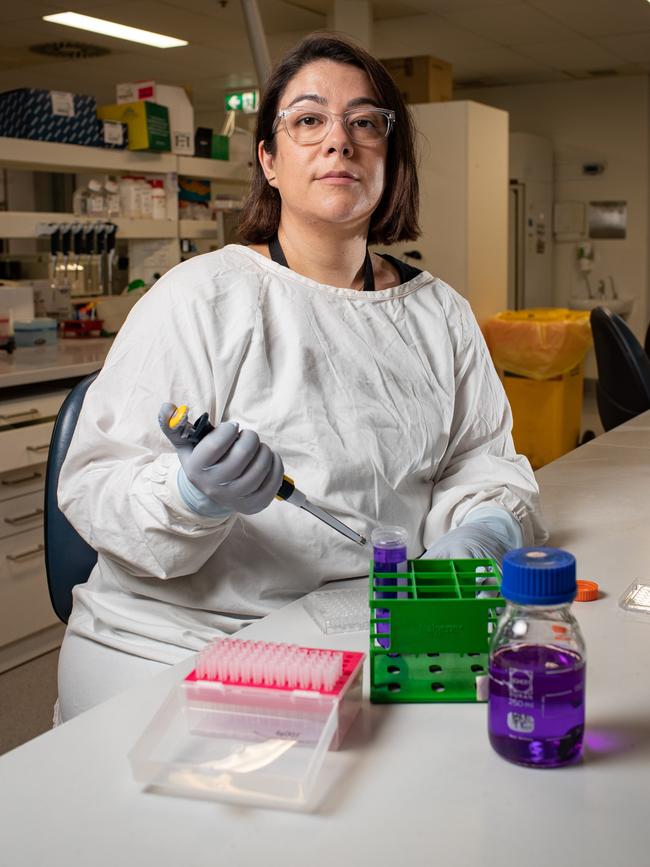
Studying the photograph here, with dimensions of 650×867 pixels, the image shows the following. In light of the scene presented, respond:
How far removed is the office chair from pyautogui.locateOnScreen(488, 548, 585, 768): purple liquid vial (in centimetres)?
246

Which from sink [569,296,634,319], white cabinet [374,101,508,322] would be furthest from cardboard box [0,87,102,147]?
sink [569,296,634,319]

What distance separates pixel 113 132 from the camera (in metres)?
3.76

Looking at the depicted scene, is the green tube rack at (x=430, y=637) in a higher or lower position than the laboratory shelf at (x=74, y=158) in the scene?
lower

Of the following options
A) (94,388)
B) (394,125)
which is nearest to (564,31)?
(394,125)

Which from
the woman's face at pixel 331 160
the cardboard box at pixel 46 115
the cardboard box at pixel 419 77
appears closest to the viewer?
the woman's face at pixel 331 160

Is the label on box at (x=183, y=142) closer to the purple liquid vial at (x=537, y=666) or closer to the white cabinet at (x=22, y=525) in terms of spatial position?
Result: the white cabinet at (x=22, y=525)

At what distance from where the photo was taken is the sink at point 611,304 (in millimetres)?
7672

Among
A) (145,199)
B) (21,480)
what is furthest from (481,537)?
(145,199)

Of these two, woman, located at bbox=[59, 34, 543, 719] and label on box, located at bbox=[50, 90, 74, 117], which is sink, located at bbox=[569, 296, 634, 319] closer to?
label on box, located at bbox=[50, 90, 74, 117]

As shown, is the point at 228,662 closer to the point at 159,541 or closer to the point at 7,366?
the point at 159,541

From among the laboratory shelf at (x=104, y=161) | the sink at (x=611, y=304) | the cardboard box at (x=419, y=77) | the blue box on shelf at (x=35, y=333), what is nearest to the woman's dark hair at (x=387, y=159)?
the laboratory shelf at (x=104, y=161)

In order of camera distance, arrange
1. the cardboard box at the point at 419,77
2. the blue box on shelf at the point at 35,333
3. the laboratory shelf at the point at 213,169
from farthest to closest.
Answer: the cardboard box at the point at 419,77
the laboratory shelf at the point at 213,169
the blue box on shelf at the point at 35,333

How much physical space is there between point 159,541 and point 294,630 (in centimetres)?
21

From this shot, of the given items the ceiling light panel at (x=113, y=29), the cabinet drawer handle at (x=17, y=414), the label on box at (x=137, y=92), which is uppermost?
the ceiling light panel at (x=113, y=29)
